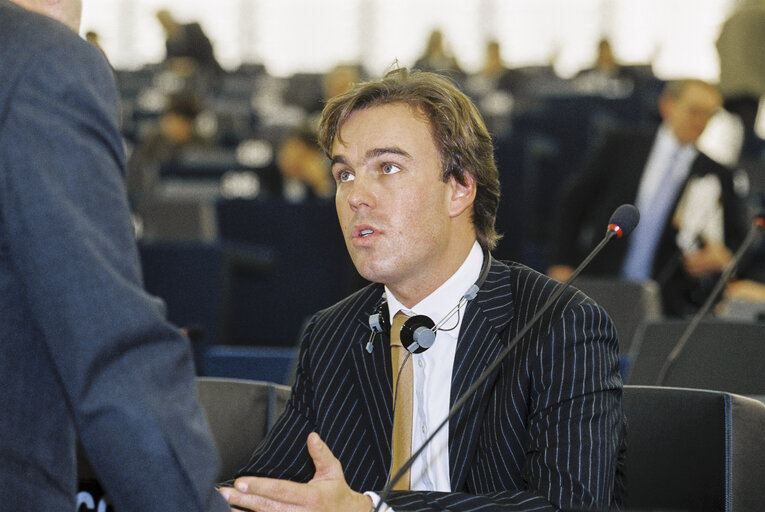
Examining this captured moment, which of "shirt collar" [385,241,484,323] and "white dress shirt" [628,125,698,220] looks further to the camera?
"white dress shirt" [628,125,698,220]

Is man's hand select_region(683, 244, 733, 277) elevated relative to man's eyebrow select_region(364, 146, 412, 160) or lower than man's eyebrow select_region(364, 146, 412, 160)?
lower

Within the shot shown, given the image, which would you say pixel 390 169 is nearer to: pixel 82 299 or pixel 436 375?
pixel 436 375

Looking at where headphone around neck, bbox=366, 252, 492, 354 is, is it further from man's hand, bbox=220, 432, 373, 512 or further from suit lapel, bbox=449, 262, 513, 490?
man's hand, bbox=220, 432, 373, 512

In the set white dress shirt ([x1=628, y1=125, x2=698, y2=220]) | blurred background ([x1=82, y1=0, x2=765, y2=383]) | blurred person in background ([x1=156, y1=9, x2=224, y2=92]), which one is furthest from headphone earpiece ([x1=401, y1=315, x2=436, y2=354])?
blurred person in background ([x1=156, y1=9, x2=224, y2=92])

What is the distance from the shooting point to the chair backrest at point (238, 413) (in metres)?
2.33

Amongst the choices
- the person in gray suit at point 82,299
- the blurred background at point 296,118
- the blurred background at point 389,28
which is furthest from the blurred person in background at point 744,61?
the blurred background at point 389,28

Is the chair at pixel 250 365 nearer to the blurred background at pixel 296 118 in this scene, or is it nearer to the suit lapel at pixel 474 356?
the blurred background at pixel 296 118

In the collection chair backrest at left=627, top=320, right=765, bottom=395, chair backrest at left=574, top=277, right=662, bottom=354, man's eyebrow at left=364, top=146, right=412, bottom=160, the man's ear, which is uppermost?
man's eyebrow at left=364, top=146, right=412, bottom=160

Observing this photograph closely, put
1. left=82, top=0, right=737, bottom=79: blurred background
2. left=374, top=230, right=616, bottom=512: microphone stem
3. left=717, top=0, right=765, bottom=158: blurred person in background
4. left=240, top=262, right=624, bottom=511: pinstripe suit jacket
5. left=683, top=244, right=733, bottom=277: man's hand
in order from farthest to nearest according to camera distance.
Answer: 1. left=82, top=0, right=737, bottom=79: blurred background
2. left=717, top=0, right=765, bottom=158: blurred person in background
3. left=683, top=244, right=733, bottom=277: man's hand
4. left=240, top=262, right=624, bottom=511: pinstripe suit jacket
5. left=374, top=230, right=616, bottom=512: microphone stem

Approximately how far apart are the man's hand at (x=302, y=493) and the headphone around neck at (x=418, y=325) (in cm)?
37

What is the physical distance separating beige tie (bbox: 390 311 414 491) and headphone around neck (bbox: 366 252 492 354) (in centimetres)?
3

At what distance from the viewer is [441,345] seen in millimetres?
2205

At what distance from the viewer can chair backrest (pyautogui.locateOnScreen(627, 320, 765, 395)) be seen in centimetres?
279

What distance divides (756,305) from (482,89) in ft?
33.0
